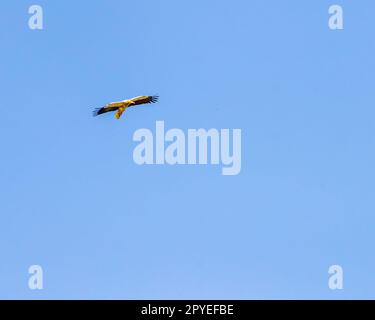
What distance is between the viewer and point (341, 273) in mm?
18562

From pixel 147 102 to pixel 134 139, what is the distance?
0.76 m
